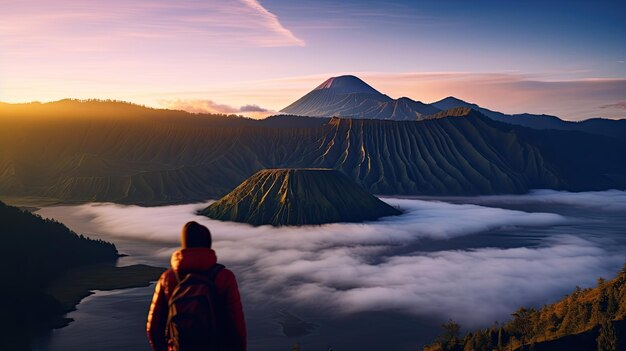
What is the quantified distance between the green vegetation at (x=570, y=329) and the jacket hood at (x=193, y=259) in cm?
5589

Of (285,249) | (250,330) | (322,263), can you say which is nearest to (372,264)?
(322,263)

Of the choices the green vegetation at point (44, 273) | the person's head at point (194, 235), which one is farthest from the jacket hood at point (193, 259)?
the green vegetation at point (44, 273)

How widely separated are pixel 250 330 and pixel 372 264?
76430 millimetres

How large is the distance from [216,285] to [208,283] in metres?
0.18

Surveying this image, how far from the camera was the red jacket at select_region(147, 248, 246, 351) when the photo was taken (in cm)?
1291

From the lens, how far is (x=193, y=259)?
42.2 feet

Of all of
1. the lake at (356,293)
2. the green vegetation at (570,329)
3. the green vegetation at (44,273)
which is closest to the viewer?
the green vegetation at (570,329)

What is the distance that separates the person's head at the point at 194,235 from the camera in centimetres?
1280

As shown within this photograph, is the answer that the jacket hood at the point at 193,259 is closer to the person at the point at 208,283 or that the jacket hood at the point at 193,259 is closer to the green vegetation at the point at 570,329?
the person at the point at 208,283

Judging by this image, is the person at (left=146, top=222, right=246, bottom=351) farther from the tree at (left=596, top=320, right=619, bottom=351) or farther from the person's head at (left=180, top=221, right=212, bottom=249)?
the tree at (left=596, top=320, right=619, bottom=351)

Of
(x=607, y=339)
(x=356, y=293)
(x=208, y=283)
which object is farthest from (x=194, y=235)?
(x=356, y=293)

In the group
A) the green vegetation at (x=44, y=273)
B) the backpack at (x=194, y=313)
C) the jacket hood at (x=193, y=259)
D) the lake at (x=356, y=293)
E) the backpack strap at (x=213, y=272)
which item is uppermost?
the jacket hood at (x=193, y=259)

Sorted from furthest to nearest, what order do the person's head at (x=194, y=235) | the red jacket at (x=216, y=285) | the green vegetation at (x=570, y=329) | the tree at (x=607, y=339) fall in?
the green vegetation at (x=570, y=329), the tree at (x=607, y=339), the red jacket at (x=216, y=285), the person's head at (x=194, y=235)

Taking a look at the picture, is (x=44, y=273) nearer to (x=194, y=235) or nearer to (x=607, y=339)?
(x=607, y=339)
